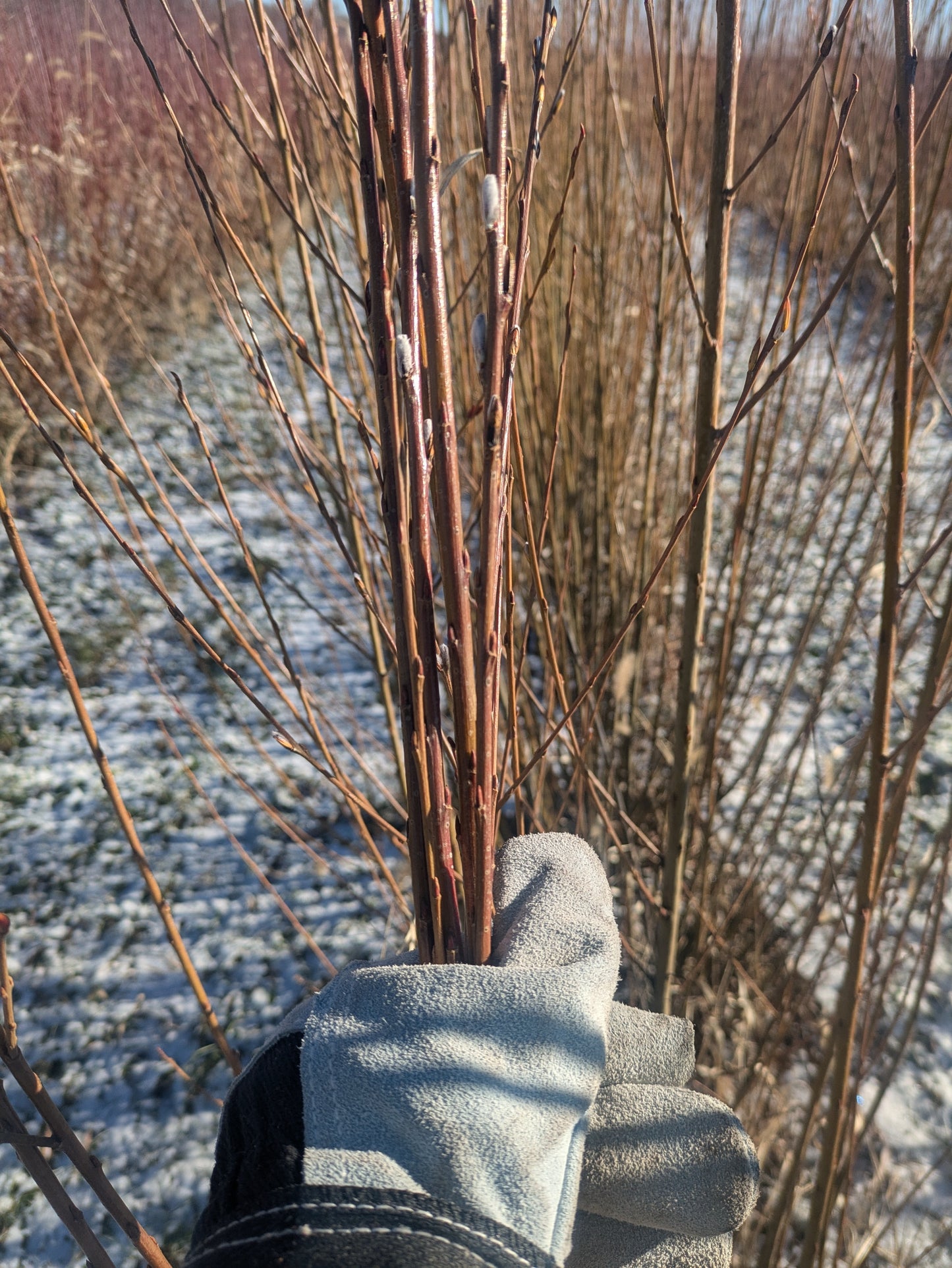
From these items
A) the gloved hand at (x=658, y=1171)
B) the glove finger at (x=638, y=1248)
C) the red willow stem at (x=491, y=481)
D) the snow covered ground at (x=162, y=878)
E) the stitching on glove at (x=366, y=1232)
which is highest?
the red willow stem at (x=491, y=481)

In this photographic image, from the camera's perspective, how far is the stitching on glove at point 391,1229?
16.5 inches

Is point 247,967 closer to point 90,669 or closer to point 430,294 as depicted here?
point 90,669

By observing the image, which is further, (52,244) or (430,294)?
(52,244)

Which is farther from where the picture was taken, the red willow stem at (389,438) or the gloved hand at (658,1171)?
the gloved hand at (658,1171)

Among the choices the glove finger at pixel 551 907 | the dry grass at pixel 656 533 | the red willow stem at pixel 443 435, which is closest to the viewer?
the red willow stem at pixel 443 435

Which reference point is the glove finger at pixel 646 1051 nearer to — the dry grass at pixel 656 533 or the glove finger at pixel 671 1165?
the glove finger at pixel 671 1165

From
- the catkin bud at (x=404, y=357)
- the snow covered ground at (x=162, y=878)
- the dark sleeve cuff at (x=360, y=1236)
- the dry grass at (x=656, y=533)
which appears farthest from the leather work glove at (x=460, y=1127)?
the snow covered ground at (x=162, y=878)

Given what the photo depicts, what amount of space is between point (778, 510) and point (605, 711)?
88.7 inches

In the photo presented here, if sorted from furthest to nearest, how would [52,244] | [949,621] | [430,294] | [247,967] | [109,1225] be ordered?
[52,244] → [247,967] → [109,1225] → [949,621] → [430,294]

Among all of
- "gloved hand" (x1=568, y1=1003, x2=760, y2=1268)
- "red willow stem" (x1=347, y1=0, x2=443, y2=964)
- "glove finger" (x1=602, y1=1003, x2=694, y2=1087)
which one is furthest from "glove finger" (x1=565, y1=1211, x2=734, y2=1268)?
"red willow stem" (x1=347, y1=0, x2=443, y2=964)

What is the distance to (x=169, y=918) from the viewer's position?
0.70 metres

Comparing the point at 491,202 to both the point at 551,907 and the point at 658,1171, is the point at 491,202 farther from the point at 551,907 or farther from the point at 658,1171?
the point at 658,1171

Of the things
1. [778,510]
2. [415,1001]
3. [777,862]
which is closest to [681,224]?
[415,1001]

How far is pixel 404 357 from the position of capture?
44cm
